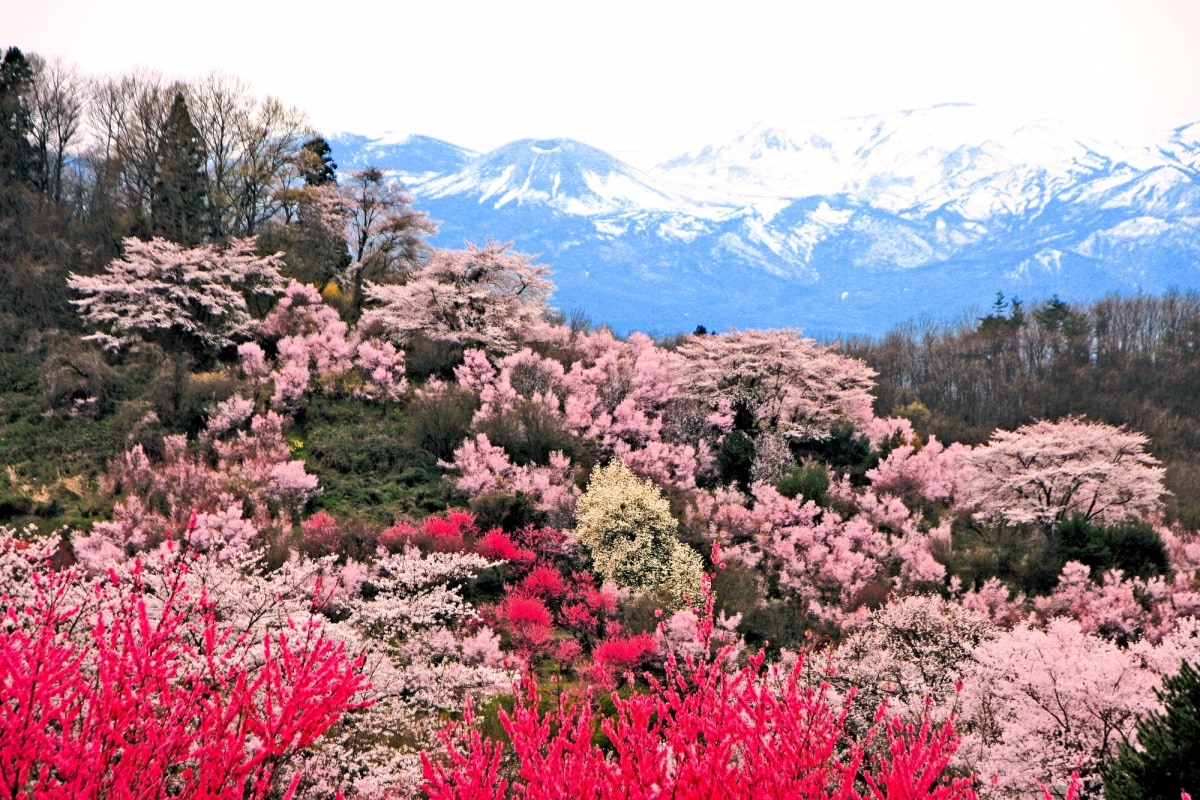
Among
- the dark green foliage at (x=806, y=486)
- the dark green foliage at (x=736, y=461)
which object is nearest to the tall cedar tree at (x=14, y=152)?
the dark green foliage at (x=736, y=461)

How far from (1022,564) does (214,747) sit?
68.4 feet

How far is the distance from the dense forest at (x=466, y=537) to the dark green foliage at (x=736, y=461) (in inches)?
6.5

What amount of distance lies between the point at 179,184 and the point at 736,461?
25.4 metres

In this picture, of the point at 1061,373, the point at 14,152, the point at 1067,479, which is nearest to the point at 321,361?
the point at 14,152

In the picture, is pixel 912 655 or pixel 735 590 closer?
pixel 912 655

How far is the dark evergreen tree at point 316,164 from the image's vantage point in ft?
129

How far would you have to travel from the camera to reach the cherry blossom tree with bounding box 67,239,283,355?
2569 cm

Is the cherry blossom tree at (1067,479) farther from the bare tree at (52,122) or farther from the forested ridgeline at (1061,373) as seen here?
the bare tree at (52,122)

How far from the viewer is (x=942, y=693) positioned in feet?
43.0

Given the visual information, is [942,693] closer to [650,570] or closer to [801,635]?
[801,635]

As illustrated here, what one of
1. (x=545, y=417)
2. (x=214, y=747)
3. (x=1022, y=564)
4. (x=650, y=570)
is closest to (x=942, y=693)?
(x=650, y=570)

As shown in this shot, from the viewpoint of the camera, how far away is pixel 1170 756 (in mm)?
7246

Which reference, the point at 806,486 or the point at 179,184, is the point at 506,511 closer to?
the point at 806,486

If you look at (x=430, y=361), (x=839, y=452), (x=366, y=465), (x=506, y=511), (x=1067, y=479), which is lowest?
(x=506, y=511)
